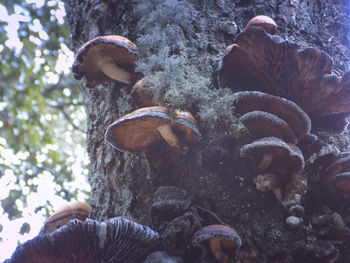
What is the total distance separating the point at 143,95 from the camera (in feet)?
6.35

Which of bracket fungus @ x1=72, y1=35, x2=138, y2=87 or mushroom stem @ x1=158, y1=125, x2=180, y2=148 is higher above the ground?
bracket fungus @ x1=72, y1=35, x2=138, y2=87

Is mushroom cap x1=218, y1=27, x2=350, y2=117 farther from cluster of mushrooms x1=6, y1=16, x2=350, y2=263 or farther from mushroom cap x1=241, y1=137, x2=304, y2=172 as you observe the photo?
mushroom cap x1=241, y1=137, x2=304, y2=172

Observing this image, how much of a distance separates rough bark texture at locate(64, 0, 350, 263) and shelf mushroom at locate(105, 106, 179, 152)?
0.08m

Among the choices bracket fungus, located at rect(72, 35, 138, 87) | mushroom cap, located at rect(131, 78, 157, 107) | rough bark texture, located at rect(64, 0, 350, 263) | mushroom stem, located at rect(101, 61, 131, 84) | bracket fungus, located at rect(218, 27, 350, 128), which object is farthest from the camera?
mushroom stem, located at rect(101, 61, 131, 84)

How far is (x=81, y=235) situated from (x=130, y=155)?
0.75 meters

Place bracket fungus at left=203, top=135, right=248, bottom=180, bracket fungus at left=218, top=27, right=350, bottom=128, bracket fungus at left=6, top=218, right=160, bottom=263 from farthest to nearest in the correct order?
bracket fungus at left=218, top=27, right=350, bottom=128
bracket fungus at left=203, top=135, right=248, bottom=180
bracket fungus at left=6, top=218, right=160, bottom=263

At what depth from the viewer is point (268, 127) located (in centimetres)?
160

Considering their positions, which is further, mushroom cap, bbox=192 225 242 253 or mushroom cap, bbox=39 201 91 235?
mushroom cap, bbox=39 201 91 235

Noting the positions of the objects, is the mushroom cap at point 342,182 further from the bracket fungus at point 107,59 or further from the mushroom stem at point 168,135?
the bracket fungus at point 107,59

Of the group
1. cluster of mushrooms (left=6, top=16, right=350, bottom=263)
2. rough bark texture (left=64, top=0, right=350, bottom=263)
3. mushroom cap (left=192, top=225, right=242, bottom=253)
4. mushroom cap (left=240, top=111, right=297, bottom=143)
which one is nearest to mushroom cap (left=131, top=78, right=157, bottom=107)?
cluster of mushrooms (left=6, top=16, right=350, bottom=263)

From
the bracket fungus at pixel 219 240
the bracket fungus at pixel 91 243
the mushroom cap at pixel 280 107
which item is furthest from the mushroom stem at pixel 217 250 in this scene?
the mushroom cap at pixel 280 107

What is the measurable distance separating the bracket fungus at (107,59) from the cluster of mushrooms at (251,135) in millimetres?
10

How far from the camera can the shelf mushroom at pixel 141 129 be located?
5.48 feet

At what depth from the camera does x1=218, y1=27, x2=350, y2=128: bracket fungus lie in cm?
174
